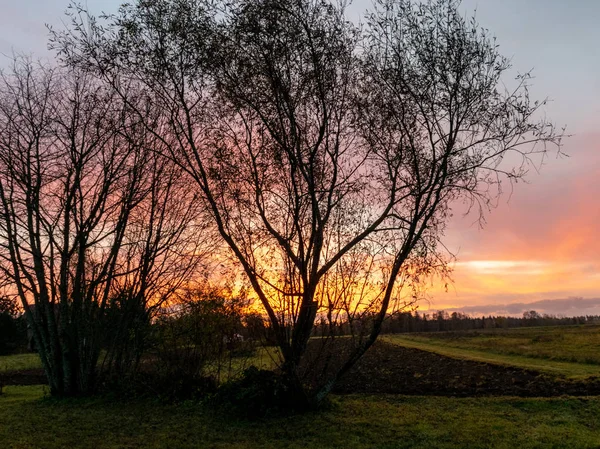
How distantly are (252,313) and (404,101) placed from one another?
7.00 metres

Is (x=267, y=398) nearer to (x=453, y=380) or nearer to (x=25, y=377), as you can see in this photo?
(x=453, y=380)

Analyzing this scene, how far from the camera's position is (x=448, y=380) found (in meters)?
17.5

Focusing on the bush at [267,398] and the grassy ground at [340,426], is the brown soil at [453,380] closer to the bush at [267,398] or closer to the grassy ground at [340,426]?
the grassy ground at [340,426]

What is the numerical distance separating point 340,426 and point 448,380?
8406 millimetres

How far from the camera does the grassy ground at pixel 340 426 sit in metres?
9.52

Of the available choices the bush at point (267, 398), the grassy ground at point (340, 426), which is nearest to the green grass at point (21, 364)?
the grassy ground at point (340, 426)

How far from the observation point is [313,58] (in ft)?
39.2

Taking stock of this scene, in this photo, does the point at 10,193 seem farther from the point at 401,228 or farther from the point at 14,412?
the point at 401,228

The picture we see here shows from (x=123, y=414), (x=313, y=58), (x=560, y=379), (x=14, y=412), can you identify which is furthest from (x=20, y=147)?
(x=560, y=379)

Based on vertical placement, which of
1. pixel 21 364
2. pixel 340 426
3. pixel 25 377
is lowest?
pixel 340 426

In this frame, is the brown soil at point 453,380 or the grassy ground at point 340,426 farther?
the brown soil at point 453,380

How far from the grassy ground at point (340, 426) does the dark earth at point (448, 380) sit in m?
1.56

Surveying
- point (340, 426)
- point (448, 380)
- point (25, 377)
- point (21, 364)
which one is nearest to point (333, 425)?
point (340, 426)

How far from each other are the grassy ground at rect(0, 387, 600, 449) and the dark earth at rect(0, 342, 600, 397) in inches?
61.6
